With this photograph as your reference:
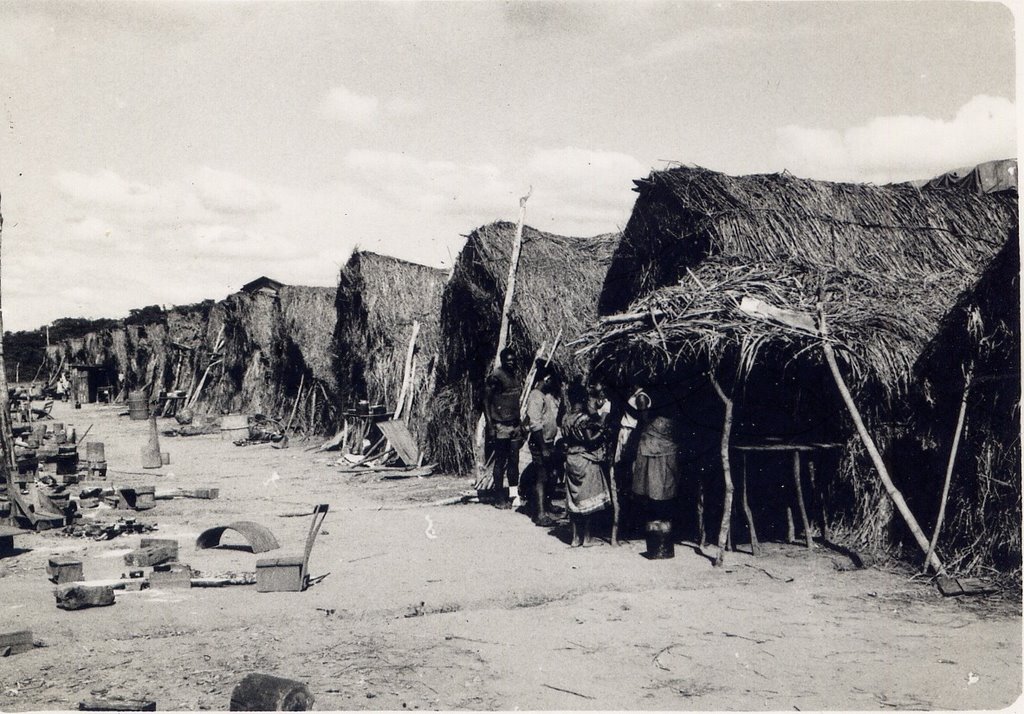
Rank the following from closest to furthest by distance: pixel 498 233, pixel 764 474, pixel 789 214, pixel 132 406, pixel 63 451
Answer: pixel 764 474 < pixel 789 214 < pixel 63 451 < pixel 498 233 < pixel 132 406

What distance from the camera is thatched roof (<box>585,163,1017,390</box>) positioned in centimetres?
720

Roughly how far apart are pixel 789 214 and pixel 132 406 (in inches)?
974

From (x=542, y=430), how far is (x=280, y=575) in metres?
3.56

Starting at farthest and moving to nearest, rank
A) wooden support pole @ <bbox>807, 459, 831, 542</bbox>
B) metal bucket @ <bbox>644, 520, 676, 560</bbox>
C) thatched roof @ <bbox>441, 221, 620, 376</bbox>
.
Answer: thatched roof @ <bbox>441, 221, 620, 376</bbox> → wooden support pole @ <bbox>807, 459, 831, 542</bbox> → metal bucket @ <bbox>644, 520, 676, 560</bbox>

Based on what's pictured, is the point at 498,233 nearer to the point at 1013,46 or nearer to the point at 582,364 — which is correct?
the point at 582,364

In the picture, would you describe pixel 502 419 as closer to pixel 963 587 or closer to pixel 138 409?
pixel 963 587

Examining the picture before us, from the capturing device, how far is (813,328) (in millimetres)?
7133

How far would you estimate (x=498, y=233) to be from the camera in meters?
12.4

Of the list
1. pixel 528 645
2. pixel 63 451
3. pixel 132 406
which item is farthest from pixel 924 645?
pixel 132 406

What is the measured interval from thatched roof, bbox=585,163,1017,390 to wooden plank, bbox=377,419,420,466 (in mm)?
5506

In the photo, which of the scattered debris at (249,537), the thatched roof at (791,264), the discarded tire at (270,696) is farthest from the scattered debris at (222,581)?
the thatched roof at (791,264)

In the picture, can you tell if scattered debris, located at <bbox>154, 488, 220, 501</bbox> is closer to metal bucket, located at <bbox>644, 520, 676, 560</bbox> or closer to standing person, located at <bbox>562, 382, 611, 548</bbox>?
standing person, located at <bbox>562, 382, 611, 548</bbox>

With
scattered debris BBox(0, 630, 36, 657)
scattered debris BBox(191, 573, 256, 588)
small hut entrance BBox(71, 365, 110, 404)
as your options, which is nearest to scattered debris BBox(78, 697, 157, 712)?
scattered debris BBox(0, 630, 36, 657)

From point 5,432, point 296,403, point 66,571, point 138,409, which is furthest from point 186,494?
point 138,409
